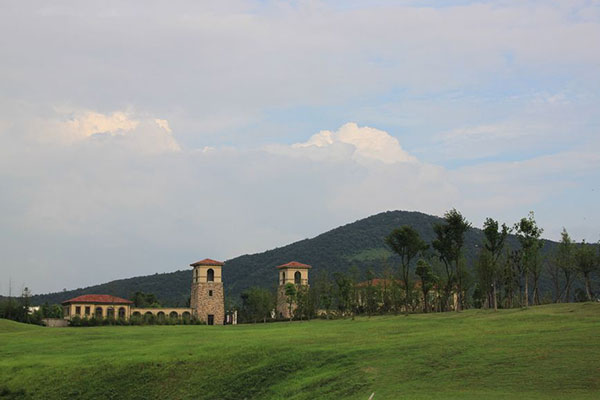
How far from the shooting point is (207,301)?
120 metres

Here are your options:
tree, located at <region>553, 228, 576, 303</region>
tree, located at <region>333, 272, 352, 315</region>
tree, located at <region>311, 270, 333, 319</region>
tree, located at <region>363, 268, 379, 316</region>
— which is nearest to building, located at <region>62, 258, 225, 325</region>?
tree, located at <region>311, 270, 333, 319</region>

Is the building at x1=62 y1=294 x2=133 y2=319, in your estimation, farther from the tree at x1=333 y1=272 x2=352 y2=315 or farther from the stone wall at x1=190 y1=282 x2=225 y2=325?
the tree at x1=333 y1=272 x2=352 y2=315

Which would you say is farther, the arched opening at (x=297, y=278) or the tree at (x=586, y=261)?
the arched opening at (x=297, y=278)

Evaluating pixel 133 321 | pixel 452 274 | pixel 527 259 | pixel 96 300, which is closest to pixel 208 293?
pixel 133 321

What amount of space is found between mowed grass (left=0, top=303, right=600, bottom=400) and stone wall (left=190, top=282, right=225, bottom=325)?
194 ft

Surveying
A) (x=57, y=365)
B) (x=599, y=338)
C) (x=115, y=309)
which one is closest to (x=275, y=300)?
(x=115, y=309)

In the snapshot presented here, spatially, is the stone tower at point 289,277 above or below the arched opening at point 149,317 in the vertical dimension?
above

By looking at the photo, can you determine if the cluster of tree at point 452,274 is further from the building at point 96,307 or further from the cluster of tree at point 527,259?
the building at point 96,307

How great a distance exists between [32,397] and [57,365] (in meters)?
5.40

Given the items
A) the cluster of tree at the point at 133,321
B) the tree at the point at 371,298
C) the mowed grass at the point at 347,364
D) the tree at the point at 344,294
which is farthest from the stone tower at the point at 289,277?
the mowed grass at the point at 347,364

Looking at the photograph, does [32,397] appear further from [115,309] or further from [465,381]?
[115,309]

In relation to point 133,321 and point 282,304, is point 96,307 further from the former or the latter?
point 282,304

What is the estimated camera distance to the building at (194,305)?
118062 mm

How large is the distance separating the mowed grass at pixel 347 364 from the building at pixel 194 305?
58.7 m
